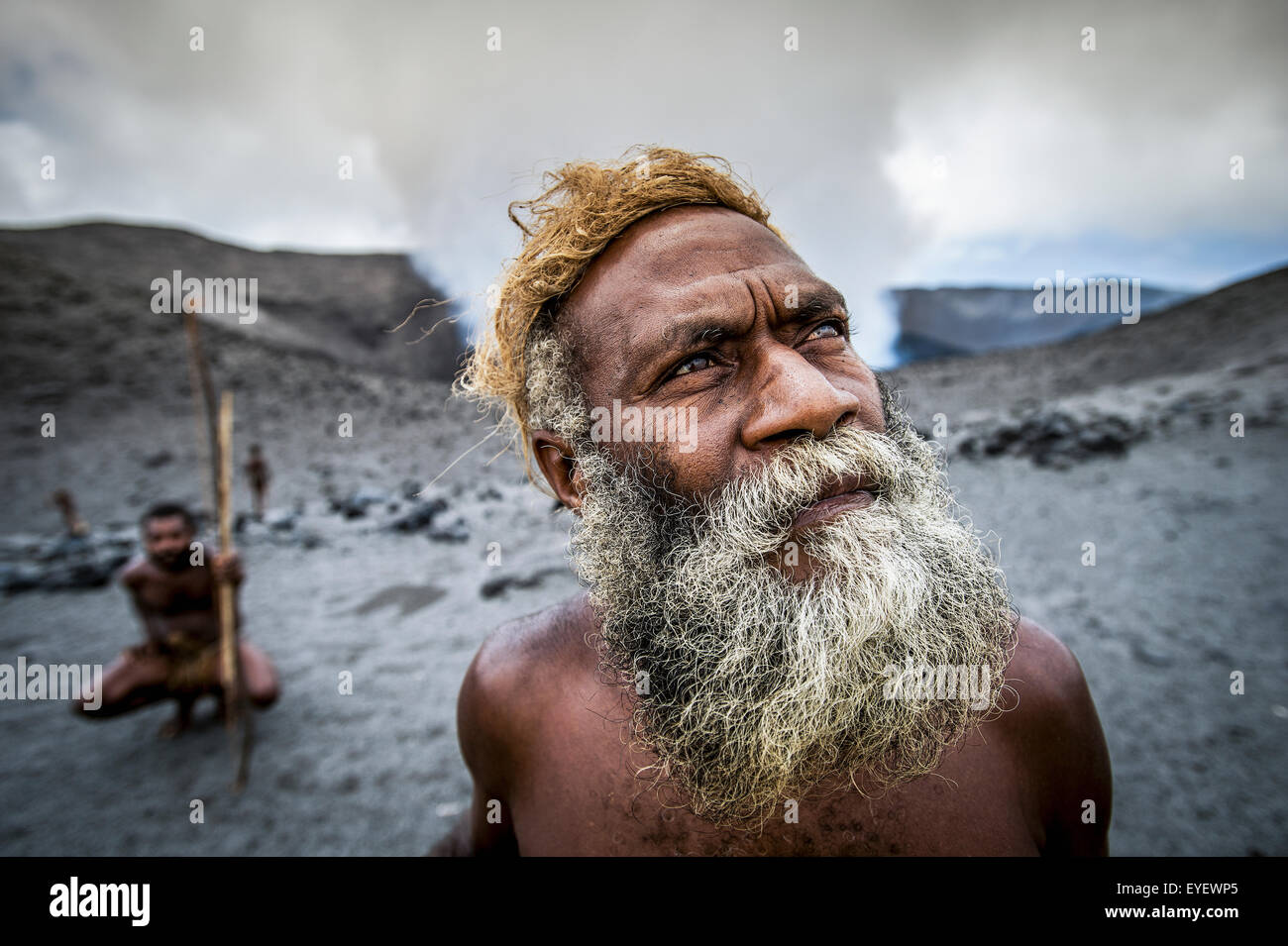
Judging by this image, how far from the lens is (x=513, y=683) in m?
2.08

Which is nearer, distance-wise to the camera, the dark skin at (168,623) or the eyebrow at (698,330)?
the eyebrow at (698,330)

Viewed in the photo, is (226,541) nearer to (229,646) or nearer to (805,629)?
(229,646)

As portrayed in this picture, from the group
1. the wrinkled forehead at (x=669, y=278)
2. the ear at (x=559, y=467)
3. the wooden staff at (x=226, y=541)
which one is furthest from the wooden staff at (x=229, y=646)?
the wrinkled forehead at (x=669, y=278)

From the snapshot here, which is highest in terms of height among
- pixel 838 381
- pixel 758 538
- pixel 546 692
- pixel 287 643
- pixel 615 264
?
pixel 615 264

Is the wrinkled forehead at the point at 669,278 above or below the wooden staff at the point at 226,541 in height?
above

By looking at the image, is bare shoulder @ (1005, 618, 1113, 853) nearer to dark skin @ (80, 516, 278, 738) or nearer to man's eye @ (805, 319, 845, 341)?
man's eye @ (805, 319, 845, 341)

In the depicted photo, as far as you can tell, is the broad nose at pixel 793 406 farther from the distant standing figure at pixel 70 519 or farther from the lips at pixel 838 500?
the distant standing figure at pixel 70 519

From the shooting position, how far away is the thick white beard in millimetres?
1376

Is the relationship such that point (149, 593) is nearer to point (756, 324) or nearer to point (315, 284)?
point (756, 324)

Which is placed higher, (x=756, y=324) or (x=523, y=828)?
(x=756, y=324)

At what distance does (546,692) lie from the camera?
200 cm

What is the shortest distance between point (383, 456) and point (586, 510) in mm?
20019

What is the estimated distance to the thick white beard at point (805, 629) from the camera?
1.38 meters
